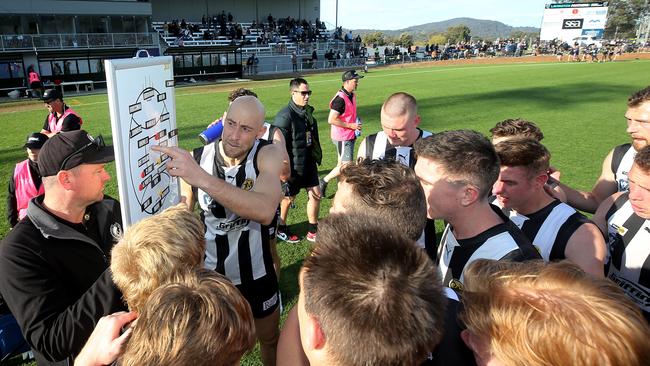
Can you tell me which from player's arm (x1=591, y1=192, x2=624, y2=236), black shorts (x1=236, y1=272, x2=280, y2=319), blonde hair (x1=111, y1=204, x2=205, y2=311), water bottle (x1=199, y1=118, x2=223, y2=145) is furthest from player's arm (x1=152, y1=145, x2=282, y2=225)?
player's arm (x1=591, y1=192, x2=624, y2=236)

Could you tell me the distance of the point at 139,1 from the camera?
3544cm

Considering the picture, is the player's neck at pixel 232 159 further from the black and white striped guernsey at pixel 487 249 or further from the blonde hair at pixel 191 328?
the blonde hair at pixel 191 328

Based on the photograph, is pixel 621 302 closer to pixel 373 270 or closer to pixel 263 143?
pixel 373 270

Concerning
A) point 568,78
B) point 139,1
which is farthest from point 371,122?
point 139,1

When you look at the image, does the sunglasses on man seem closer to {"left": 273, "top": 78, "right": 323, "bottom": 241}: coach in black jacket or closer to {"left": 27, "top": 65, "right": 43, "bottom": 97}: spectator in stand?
{"left": 273, "top": 78, "right": 323, "bottom": 241}: coach in black jacket

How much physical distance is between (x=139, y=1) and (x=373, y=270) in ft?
135

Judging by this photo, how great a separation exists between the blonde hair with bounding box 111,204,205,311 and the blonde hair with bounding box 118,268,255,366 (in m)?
0.24

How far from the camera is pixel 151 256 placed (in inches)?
66.8

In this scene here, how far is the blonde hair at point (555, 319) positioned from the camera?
1021 millimetres

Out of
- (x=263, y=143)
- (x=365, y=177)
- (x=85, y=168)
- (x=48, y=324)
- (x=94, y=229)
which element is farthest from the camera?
(x=263, y=143)

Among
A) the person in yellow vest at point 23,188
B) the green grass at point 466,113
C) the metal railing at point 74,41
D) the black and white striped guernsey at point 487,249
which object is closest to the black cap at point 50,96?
the green grass at point 466,113

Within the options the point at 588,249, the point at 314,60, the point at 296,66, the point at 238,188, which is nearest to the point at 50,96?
the point at 238,188

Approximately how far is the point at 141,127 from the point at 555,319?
1965 mm

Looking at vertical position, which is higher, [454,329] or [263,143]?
[263,143]
